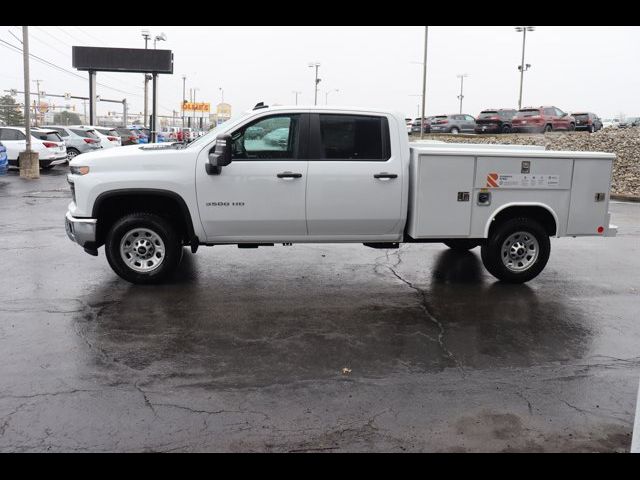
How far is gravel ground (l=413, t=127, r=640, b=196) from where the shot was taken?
1989 centimetres

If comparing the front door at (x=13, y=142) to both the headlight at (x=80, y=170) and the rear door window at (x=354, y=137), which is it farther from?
the rear door window at (x=354, y=137)

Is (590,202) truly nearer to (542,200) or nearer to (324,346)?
(542,200)

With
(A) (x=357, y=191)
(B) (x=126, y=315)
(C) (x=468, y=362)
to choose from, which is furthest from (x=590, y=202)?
(B) (x=126, y=315)

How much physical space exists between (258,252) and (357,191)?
279cm

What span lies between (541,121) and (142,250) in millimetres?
30390

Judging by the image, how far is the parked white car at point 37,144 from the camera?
21.0 m

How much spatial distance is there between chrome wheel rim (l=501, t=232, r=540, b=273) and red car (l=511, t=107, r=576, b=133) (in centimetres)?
2793

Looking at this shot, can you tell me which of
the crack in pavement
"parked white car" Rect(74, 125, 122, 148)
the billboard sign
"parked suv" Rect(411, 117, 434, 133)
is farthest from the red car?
the crack in pavement

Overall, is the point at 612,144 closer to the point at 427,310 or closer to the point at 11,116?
the point at 427,310

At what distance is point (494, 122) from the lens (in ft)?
112

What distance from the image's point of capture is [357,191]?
695cm

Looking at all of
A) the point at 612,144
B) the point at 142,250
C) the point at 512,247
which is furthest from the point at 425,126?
the point at 142,250

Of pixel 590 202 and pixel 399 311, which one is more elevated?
pixel 590 202
